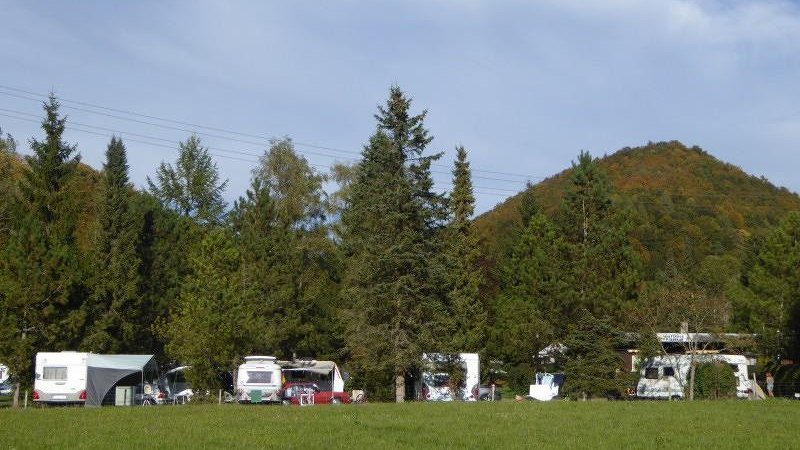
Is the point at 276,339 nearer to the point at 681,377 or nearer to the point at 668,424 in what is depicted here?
the point at 681,377

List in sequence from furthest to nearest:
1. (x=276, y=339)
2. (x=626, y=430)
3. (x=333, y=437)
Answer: (x=276, y=339), (x=626, y=430), (x=333, y=437)

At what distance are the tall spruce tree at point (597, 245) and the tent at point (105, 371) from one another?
25.5 metres

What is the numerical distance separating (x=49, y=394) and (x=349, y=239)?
22189mm

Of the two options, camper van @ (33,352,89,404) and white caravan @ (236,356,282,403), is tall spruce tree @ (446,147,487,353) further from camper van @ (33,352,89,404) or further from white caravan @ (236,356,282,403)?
camper van @ (33,352,89,404)

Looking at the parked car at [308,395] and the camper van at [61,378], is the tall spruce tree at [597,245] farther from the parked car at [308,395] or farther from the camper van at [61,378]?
the camper van at [61,378]

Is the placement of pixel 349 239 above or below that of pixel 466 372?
above

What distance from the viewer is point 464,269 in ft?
210

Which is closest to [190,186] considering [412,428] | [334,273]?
[334,273]

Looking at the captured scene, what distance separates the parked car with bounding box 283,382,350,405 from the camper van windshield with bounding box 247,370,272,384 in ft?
3.58

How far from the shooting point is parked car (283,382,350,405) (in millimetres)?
43656

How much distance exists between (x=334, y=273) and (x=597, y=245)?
20.2 m

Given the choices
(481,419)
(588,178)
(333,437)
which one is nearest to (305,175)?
(588,178)

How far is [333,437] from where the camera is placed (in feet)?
63.7

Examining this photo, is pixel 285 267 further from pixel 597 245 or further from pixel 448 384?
pixel 597 245
